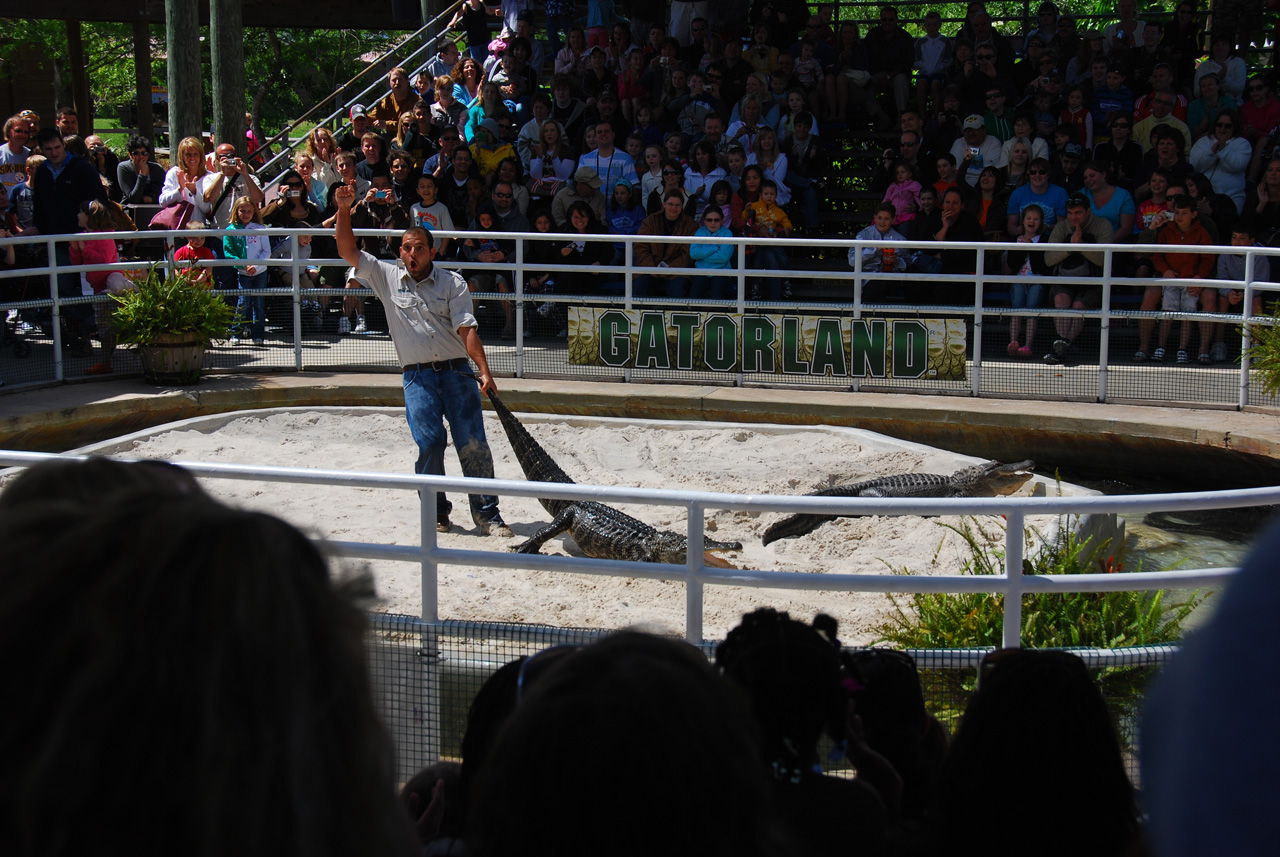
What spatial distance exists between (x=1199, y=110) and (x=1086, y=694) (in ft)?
37.0

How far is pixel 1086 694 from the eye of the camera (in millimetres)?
1652

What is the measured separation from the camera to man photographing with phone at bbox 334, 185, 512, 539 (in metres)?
6.50

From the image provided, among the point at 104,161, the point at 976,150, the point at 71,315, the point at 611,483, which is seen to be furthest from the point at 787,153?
the point at 104,161

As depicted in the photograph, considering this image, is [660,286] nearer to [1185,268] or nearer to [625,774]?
[1185,268]

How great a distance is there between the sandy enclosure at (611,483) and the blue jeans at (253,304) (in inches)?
61.8

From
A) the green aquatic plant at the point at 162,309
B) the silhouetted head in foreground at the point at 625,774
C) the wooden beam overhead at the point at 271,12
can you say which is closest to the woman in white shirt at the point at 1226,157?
the green aquatic plant at the point at 162,309

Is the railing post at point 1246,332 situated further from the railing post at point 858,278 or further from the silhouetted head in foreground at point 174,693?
the silhouetted head in foreground at point 174,693

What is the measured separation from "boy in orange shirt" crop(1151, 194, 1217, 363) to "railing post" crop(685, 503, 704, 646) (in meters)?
6.82

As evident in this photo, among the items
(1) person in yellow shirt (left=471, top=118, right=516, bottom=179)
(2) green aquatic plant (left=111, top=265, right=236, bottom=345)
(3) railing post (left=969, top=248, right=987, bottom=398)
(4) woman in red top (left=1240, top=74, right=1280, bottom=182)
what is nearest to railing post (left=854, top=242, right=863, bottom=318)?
(3) railing post (left=969, top=248, right=987, bottom=398)

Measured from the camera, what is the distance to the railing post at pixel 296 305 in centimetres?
970

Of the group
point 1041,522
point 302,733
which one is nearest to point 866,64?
point 1041,522

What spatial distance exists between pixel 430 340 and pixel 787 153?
259 inches

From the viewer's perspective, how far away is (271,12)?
1788 centimetres

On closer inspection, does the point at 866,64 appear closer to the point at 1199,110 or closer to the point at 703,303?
the point at 1199,110
